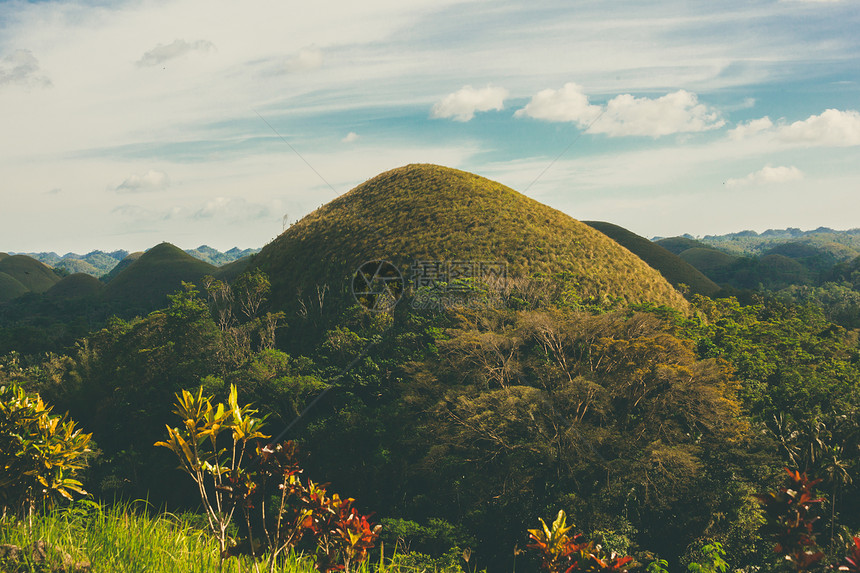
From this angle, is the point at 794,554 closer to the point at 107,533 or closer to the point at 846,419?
the point at 107,533

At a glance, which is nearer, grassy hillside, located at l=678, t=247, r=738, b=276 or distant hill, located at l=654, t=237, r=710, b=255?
grassy hillside, located at l=678, t=247, r=738, b=276

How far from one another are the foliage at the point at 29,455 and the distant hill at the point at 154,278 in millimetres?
97422

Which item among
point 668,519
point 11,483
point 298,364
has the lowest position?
point 668,519

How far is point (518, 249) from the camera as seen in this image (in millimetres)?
45250

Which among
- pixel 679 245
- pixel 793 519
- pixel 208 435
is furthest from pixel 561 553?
Result: pixel 679 245

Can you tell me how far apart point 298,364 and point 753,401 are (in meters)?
24.3

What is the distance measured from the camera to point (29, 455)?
790 centimetres

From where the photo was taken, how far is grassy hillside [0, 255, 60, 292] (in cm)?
16162

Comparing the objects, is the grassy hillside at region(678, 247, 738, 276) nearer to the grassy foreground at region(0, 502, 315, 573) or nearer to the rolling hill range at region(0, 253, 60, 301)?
the grassy foreground at region(0, 502, 315, 573)

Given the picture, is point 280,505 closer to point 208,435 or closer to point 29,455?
point 208,435

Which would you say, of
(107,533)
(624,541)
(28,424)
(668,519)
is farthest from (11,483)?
(668,519)

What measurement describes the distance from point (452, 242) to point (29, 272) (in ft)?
600

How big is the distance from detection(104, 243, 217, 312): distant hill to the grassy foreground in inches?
3875

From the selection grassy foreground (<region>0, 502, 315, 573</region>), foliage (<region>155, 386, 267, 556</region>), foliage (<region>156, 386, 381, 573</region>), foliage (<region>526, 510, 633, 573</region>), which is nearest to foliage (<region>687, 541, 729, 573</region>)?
foliage (<region>526, 510, 633, 573</region>)
